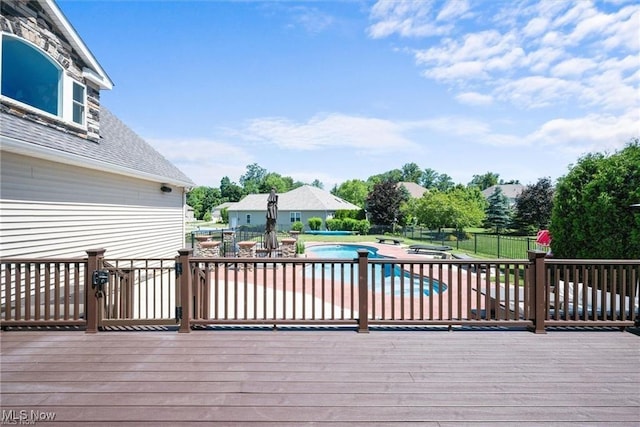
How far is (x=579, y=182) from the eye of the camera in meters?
8.58

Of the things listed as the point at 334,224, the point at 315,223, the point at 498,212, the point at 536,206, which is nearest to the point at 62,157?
the point at 315,223

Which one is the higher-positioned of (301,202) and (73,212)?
(301,202)

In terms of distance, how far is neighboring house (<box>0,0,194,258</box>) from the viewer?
4898 millimetres

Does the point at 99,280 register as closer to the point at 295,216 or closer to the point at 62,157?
the point at 62,157

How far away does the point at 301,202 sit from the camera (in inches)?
1203

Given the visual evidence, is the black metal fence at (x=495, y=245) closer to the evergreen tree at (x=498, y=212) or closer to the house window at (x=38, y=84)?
the evergreen tree at (x=498, y=212)

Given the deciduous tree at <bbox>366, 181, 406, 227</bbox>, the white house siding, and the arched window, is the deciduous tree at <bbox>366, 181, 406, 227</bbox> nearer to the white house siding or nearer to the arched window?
the white house siding

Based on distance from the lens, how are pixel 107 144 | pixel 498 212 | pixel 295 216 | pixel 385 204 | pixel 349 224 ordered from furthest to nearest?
pixel 295 216
pixel 498 212
pixel 385 204
pixel 349 224
pixel 107 144

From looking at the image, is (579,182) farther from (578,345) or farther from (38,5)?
(38,5)

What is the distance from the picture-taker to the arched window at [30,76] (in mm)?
5370

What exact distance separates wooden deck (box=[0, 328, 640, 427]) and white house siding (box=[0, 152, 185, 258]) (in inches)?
72.5

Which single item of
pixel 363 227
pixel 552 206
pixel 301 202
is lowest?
pixel 363 227

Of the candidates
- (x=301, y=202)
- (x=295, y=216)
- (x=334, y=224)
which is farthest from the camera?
(x=301, y=202)

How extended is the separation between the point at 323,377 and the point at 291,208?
88.8 ft
